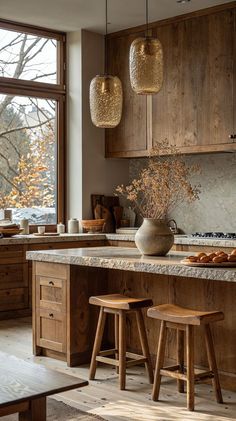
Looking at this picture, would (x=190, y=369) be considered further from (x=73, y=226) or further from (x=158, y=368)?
(x=73, y=226)

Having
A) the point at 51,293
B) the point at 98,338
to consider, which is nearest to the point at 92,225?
the point at 51,293

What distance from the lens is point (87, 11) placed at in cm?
634

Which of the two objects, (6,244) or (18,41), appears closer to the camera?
(6,244)

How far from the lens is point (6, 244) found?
617cm

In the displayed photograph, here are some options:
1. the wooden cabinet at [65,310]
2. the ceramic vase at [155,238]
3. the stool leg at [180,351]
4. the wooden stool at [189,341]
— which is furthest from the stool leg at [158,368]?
the wooden cabinet at [65,310]

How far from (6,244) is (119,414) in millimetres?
2963

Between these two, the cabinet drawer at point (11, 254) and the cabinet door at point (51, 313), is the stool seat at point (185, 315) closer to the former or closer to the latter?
the cabinet door at point (51, 313)

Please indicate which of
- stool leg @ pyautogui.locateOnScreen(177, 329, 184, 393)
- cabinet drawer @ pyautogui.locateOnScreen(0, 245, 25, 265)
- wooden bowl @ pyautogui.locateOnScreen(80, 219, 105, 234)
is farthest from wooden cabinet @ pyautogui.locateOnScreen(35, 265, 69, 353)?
Result: wooden bowl @ pyautogui.locateOnScreen(80, 219, 105, 234)

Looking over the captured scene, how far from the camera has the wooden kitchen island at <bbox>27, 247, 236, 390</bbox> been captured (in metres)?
3.96

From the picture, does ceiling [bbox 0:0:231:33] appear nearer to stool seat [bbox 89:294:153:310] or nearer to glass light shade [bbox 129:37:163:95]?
glass light shade [bbox 129:37:163:95]

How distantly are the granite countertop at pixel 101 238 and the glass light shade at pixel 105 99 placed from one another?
1802mm

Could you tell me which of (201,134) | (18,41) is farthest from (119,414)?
(18,41)

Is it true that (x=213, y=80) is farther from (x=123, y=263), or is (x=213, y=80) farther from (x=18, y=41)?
(x=123, y=263)

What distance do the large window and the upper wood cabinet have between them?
0.78 metres
